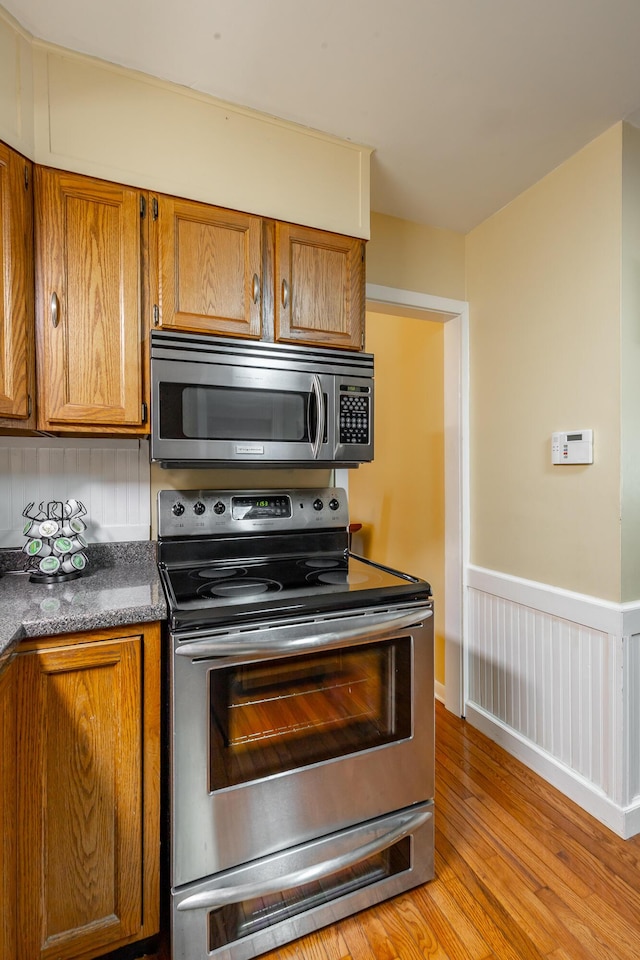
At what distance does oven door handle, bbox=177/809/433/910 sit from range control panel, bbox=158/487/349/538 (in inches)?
40.2

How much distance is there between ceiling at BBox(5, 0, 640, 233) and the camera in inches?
49.5

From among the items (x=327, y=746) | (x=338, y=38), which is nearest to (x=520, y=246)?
(x=338, y=38)

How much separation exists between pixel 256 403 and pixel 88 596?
0.79 meters

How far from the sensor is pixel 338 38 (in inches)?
52.7

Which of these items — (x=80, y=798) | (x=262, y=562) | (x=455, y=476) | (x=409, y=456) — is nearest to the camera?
(x=80, y=798)

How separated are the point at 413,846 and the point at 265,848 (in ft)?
1.63

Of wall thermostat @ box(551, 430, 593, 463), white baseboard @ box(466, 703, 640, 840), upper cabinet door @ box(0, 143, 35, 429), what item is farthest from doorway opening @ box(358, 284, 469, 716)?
upper cabinet door @ box(0, 143, 35, 429)

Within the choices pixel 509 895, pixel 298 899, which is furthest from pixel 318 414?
pixel 509 895

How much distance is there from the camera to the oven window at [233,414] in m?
1.50

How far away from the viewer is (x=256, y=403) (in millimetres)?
1619

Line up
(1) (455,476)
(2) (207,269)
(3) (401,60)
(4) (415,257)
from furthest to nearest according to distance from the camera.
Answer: (1) (455,476)
(4) (415,257)
(2) (207,269)
(3) (401,60)

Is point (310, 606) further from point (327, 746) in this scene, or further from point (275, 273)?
point (275, 273)

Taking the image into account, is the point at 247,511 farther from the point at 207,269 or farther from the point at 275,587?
the point at 207,269

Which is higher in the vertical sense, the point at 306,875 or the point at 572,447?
the point at 572,447
